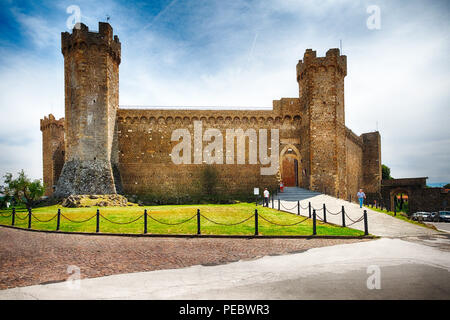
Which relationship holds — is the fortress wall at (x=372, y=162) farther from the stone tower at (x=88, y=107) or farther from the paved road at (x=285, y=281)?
the paved road at (x=285, y=281)

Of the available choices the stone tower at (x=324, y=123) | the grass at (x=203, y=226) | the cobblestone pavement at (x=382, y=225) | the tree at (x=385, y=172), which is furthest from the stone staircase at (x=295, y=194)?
the tree at (x=385, y=172)

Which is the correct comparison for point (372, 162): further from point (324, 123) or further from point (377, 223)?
point (377, 223)

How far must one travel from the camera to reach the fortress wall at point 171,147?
73.6 feet

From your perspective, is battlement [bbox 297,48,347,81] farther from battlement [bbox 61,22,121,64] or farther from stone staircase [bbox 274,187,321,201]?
battlement [bbox 61,22,121,64]

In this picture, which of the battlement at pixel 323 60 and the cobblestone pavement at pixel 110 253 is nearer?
the cobblestone pavement at pixel 110 253

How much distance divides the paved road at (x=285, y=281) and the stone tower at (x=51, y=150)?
28.6 m

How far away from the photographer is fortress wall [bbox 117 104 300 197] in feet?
73.6

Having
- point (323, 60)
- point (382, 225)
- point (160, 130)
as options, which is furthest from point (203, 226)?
point (323, 60)

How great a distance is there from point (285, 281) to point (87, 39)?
880 inches

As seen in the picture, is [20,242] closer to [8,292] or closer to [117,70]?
[8,292]

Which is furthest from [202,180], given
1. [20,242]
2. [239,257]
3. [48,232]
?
[239,257]

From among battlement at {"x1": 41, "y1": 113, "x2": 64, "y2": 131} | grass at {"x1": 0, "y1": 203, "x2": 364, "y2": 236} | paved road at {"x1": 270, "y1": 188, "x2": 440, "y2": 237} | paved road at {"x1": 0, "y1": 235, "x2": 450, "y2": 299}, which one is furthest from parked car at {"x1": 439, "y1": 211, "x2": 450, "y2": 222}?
battlement at {"x1": 41, "y1": 113, "x2": 64, "y2": 131}

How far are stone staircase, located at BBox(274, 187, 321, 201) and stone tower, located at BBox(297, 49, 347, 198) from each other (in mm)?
866
